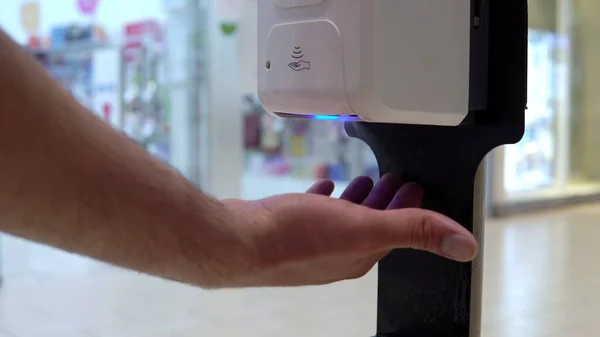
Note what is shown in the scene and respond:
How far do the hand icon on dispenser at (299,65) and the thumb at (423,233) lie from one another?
228 mm

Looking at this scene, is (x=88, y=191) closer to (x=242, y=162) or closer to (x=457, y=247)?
(x=457, y=247)

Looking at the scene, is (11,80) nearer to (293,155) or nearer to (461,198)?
(461,198)

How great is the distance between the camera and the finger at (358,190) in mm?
946

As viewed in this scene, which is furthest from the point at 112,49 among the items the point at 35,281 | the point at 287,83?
the point at 287,83

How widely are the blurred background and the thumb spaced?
0.32 metres

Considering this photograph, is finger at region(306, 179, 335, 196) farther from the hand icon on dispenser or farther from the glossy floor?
the glossy floor

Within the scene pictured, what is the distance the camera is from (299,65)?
0.85 meters

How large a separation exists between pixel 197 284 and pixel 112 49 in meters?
2.78

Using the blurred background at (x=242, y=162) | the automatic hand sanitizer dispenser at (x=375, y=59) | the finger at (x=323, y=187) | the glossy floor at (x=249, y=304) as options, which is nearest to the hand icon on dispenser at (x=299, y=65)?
the automatic hand sanitizer dispenser at (x=375, y=59)

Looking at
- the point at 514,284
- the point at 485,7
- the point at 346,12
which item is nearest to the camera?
the point at 346,12

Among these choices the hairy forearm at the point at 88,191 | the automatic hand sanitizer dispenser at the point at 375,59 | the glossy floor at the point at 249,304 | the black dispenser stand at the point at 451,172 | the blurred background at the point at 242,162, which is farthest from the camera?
the blurred background at the point at 242,162

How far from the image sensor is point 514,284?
2012mm

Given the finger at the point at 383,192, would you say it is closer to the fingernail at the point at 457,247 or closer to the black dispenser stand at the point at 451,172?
the black dispenser stand at the point at 451,172

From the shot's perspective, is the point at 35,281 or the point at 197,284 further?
the point at 35,281
